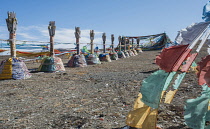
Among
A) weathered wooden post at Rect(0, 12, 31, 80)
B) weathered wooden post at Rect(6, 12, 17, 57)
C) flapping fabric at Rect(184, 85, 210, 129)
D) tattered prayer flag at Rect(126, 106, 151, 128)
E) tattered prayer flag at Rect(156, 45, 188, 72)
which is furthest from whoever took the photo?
weathered wooden post at Rect(6, 12, 17, 57)

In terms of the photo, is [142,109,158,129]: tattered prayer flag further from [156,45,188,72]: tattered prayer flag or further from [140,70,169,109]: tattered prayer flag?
[156,45,188,72]: tattered prayer flag

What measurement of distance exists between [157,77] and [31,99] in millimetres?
3013

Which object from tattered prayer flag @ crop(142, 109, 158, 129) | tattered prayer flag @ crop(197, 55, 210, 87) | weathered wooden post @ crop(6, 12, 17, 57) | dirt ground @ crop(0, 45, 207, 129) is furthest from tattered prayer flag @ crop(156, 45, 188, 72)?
weathered wooden post @ crop(6, 12, 17, 57)

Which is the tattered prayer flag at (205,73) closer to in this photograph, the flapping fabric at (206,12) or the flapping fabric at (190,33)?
the flapping fabric at (190,33)

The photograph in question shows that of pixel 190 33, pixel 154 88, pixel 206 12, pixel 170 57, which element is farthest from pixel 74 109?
pixel 206 12

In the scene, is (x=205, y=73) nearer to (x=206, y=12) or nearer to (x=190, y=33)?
(x=190, y=33)

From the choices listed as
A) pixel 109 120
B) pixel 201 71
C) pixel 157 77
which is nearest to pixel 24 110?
pixel 109 120

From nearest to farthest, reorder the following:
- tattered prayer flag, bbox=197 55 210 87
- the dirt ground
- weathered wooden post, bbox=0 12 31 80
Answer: tattered prayer flag, bbox=197 55 210 87 → the dirt ground → weathered wooden post, bbox=0 12 31 80

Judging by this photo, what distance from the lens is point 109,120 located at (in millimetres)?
2551

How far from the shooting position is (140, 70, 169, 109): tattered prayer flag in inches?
50.6

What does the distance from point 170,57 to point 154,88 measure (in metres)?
0.24

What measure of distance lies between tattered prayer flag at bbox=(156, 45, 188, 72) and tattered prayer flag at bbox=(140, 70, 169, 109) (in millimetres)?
45

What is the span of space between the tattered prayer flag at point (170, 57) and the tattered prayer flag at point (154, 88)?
45 mm

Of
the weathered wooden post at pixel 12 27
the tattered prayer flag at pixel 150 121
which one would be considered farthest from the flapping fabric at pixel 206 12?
the weathered wooden post at pixel 12 27
